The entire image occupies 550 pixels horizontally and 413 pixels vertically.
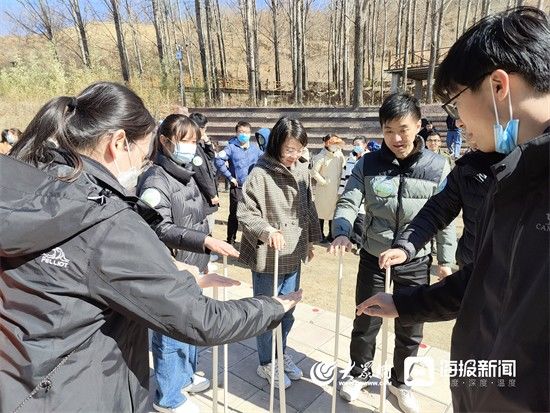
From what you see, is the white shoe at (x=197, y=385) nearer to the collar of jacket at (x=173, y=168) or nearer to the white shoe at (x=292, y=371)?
the white shoe at (x=292, y=371)

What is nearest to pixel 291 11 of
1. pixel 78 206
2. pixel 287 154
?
pixel 287 154

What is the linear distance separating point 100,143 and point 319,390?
2.32 meters

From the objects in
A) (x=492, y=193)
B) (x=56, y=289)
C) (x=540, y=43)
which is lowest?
(x=56, y=289)

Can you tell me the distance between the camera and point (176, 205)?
7.57 ft

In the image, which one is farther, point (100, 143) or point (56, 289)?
point (100, 143)

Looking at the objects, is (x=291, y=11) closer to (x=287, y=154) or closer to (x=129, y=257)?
(x=287, y=154)

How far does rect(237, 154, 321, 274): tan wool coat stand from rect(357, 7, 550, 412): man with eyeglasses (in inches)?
58.2

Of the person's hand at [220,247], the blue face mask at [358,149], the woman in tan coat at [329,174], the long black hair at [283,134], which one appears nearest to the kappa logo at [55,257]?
the person's hand at [220,247]

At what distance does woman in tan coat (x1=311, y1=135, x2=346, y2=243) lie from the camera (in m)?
6.03

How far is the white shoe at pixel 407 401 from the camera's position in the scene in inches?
97.3

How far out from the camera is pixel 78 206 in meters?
0.93

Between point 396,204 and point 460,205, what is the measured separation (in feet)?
1.23

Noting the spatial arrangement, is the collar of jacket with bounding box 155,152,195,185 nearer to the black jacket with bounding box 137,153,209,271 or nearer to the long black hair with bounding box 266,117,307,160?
the black jacket with bounding box 137,153,209,271

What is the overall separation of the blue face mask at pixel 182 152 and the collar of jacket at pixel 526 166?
194cm
